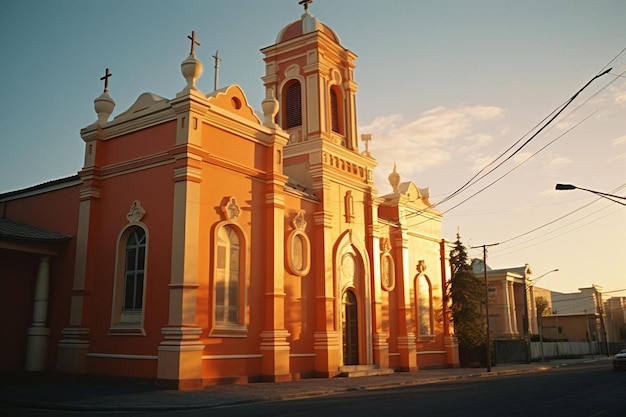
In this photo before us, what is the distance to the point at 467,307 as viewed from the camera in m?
31.3

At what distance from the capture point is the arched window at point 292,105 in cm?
2594

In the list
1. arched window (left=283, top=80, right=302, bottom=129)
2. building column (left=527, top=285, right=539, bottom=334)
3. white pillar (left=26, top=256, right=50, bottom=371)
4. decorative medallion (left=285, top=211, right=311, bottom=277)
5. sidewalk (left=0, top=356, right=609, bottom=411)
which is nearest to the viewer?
sidewalk (left=0, top=356, right=609, bottom=411)

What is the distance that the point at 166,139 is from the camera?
60.4 ft

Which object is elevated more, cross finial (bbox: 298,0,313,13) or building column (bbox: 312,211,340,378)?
cross finial (bbox: 298,0,313,13)

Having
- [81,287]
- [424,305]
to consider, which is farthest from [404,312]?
[81,287]

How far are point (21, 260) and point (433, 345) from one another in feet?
65.8

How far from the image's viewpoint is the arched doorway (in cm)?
2386

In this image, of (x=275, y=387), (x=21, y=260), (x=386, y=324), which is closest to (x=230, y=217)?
(x=275, y=387)

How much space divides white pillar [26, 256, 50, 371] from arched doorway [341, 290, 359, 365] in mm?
11162

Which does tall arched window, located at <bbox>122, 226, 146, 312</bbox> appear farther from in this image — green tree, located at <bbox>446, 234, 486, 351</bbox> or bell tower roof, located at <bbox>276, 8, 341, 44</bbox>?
green tree, located at <bbox>446, 234, 486, 351</bbox>

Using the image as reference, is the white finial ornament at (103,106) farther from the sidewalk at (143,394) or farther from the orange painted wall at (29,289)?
the sidewalk at (143,394)

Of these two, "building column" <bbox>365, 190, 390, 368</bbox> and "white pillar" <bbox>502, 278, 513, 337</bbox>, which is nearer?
"building column" <bbox>365, 190, 390, 368</bbox>

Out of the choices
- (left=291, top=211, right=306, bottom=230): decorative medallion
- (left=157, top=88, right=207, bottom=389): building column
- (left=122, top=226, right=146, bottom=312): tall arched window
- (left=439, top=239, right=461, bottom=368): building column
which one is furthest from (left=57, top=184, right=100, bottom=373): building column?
(left=439, top=239, right=461, bottom=368): building column

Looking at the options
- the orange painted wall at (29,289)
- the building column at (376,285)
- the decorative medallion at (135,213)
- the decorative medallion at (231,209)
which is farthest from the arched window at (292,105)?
the orange painted wall at (29,289)
